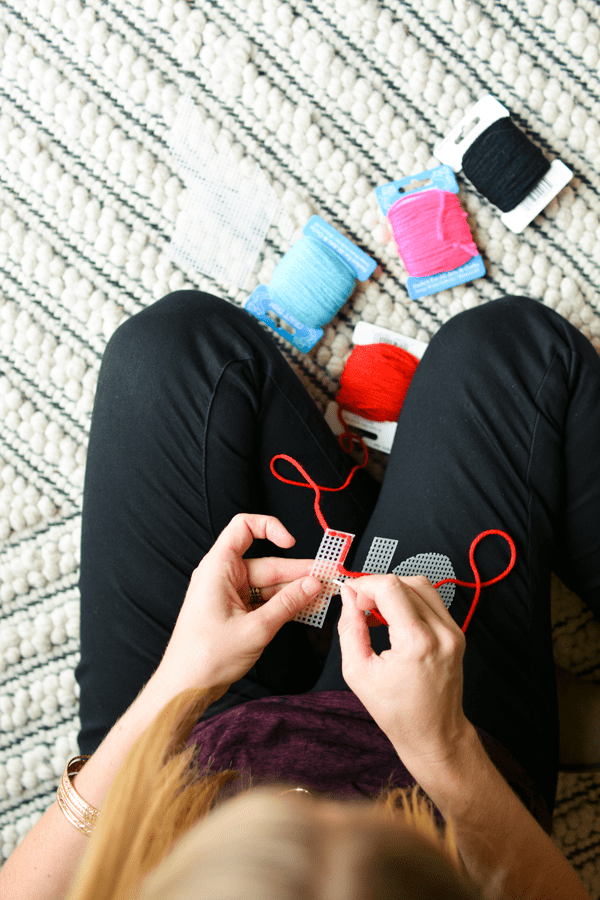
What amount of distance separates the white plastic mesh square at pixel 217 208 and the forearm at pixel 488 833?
2.69ft

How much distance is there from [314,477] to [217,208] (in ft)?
1.77

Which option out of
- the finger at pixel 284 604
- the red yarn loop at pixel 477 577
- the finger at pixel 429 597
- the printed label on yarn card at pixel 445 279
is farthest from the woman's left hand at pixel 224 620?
the printed label on yarn card at pixel 445 279

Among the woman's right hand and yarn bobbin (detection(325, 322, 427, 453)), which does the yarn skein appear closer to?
yarn bobbin (detection(325, 322, 427, 453))

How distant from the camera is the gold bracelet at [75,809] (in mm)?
A: 617

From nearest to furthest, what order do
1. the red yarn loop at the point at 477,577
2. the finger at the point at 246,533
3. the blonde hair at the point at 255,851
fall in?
the blonde hair at the point at 255,851 < the finger at the point at 246,533 < the red yarn loop at the point at 477,577

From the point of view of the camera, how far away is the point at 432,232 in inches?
40.4

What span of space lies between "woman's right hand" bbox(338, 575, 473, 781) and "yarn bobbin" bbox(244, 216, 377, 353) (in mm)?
567

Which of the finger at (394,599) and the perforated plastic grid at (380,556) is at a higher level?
the finger at (394,599)

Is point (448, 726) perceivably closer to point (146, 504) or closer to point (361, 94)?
point (146, 504)

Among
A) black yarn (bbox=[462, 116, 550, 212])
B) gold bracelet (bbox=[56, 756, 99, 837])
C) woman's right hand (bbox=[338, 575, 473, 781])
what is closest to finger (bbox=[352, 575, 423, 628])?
woman's right hand (bbox=[338, 575, 473, 781])

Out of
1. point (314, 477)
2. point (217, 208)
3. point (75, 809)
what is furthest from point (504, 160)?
point (75, 809)

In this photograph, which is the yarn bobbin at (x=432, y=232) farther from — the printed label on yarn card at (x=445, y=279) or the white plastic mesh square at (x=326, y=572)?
the white plastic mesh square at (x=326, y=572)

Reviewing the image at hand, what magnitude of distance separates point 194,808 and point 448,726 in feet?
0.77

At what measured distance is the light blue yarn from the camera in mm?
1018
